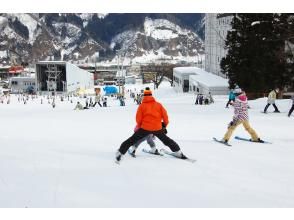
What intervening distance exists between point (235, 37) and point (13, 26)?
5921 inches

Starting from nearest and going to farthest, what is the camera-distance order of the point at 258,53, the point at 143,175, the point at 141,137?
1. the point at 143,175
2. the point at 141,137
3. the point at 258,53

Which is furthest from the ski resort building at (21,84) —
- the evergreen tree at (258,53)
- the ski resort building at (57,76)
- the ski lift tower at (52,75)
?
the evergreen tree at (258,53)

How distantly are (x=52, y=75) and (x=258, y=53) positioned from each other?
55.5 meters

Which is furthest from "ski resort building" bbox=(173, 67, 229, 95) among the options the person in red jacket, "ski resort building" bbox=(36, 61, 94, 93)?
the person in red jacket

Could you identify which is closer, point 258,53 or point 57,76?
point 258,53

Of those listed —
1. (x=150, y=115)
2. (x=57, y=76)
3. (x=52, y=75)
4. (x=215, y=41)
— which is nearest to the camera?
(x=150, y=115)

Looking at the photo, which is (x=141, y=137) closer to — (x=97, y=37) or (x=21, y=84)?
(x=21, y=84)

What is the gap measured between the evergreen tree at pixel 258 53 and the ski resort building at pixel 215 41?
28.6 meters

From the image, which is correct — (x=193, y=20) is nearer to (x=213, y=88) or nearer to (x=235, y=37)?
(x=213, y=88)

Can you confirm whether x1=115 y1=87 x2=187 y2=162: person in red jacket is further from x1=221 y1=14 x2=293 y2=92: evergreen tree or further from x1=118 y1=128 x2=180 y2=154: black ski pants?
x1=221 y1=14 x2=293 y2=92: evergreen tree

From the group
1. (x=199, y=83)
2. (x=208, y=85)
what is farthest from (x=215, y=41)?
(x=208, y=85)

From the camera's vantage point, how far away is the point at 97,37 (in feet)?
591

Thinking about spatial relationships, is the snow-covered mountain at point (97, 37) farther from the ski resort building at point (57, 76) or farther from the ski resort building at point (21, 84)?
the ski resort building at point (57, 76)

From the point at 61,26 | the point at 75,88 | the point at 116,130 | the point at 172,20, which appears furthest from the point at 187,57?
the point at 116,130
